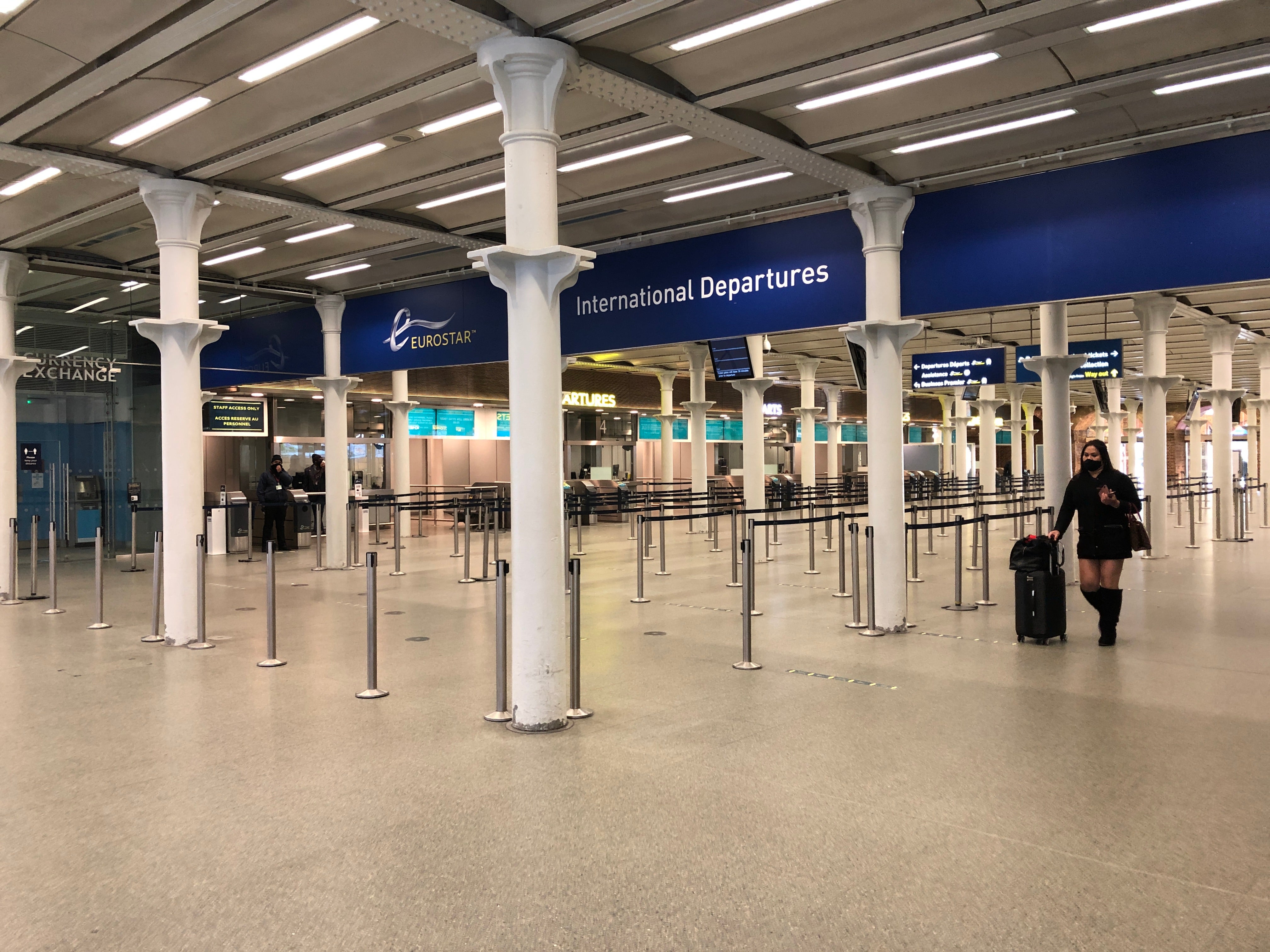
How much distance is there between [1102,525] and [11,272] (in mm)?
13115

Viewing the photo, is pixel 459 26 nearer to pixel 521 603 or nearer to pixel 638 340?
pixel 521 603

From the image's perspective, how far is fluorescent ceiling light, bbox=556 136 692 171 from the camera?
8.45m

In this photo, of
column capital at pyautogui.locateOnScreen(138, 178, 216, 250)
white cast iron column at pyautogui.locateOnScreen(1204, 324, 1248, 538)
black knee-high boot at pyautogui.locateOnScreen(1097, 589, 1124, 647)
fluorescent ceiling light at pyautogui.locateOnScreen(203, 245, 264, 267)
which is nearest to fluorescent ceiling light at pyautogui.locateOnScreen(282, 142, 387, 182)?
column capital at pyautogui.locateOnScreen(138, 178, 216, 250)

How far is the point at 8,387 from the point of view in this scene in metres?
12.6

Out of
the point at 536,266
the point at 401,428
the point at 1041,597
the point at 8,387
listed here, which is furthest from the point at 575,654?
the point at 401,428

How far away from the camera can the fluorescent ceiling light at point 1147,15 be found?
230 inches

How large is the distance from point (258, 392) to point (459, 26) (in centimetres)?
1834

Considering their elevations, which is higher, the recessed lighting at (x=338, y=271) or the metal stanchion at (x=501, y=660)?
the recessed lighting at (x=338, y=271)

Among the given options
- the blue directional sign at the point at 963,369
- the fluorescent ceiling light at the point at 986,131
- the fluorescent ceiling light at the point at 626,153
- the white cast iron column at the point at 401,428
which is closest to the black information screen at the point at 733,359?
the blue directional sign at the point at 963,369

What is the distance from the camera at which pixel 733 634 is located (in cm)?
936

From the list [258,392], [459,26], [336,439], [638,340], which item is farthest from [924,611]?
[258,392]

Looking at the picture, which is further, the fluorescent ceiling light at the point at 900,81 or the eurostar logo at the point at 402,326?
the eurostar logo at the point at 402,326

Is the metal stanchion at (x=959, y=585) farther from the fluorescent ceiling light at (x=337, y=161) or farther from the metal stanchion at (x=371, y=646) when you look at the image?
the fluorescent ceiling light at (x=337, y=161)

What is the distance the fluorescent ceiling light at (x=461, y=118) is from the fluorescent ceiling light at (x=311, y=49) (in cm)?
133
